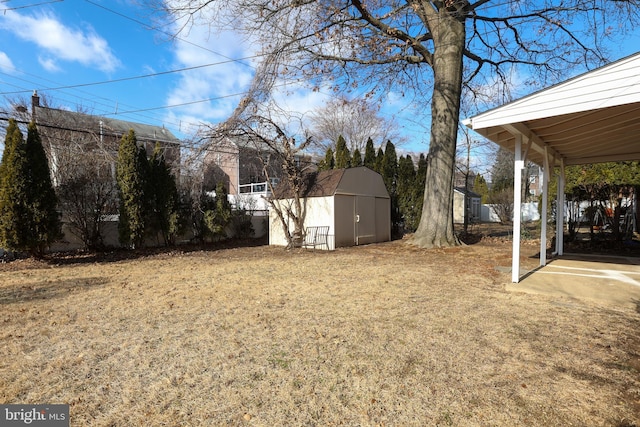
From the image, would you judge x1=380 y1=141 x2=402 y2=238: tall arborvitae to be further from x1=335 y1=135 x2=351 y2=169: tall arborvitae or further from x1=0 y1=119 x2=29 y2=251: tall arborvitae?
x1=0 y1=119 x2=29 y2=251: tall arborvitae

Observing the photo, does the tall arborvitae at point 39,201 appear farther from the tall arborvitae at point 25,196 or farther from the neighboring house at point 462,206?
the neighboring house at point 462,206

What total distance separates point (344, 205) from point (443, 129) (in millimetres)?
4027

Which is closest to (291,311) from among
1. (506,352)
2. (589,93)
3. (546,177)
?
(506,352)

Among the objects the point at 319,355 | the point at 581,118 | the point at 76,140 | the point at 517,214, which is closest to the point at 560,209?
the point at 581,118

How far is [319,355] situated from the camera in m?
3.05

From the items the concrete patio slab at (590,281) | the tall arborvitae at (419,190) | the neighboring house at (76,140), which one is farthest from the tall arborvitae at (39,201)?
the tall arborvitae at (419,190)

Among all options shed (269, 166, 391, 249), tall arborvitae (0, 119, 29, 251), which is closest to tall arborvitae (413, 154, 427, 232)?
shed (269, 166, 391, 249)

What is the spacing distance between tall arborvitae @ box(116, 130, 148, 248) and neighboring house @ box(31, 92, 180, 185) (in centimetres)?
106

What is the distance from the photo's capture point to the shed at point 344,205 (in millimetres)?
11867

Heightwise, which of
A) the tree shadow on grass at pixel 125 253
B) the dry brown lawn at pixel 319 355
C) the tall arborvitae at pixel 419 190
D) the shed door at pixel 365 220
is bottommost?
the dry brown lawn at pixel 319 355

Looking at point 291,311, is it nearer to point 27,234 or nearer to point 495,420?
point 495,420

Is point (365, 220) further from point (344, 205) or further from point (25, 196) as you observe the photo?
point (25, 196)

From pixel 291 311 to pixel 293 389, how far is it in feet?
6.28

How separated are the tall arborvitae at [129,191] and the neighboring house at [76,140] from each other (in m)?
1.06
